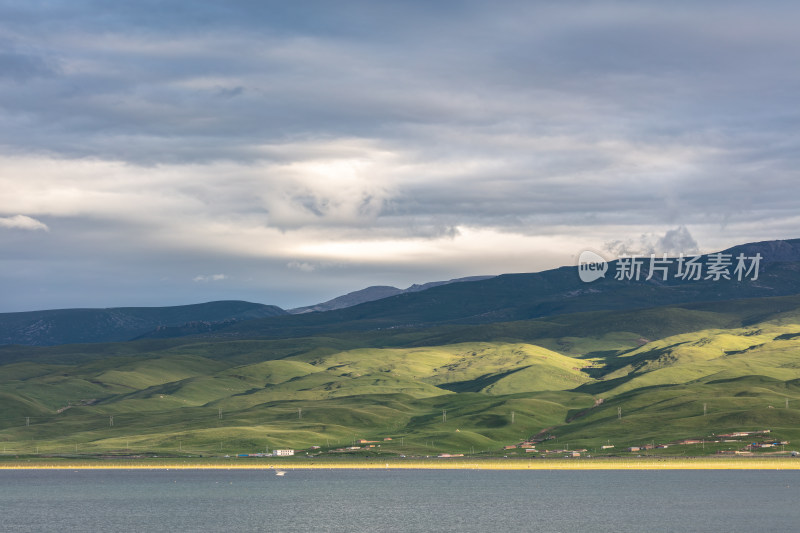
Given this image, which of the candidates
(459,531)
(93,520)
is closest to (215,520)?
(93,520)

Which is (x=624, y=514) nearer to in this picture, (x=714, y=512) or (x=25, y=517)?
(x=714, y=512)

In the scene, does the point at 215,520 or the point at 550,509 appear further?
the point at 550,509

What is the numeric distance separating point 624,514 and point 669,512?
10373mm

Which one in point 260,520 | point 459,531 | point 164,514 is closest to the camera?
point 459,531

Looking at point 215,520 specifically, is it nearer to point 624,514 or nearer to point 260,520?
point 260,520

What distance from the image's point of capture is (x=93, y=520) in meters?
181

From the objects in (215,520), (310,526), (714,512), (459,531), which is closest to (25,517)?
(215,520)

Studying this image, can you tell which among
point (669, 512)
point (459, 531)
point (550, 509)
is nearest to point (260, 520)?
point (459, 531)

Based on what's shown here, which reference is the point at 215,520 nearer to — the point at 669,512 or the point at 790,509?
the point at 669,512

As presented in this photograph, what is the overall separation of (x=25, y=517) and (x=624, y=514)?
114 m

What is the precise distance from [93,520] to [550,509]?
290 feet

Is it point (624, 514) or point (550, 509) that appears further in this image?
point (550, 509)

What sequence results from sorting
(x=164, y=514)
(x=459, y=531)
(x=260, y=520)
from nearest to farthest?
(x=459, y=531), (x=260, y=520), (x=164, y=514)

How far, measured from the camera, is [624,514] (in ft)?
594
